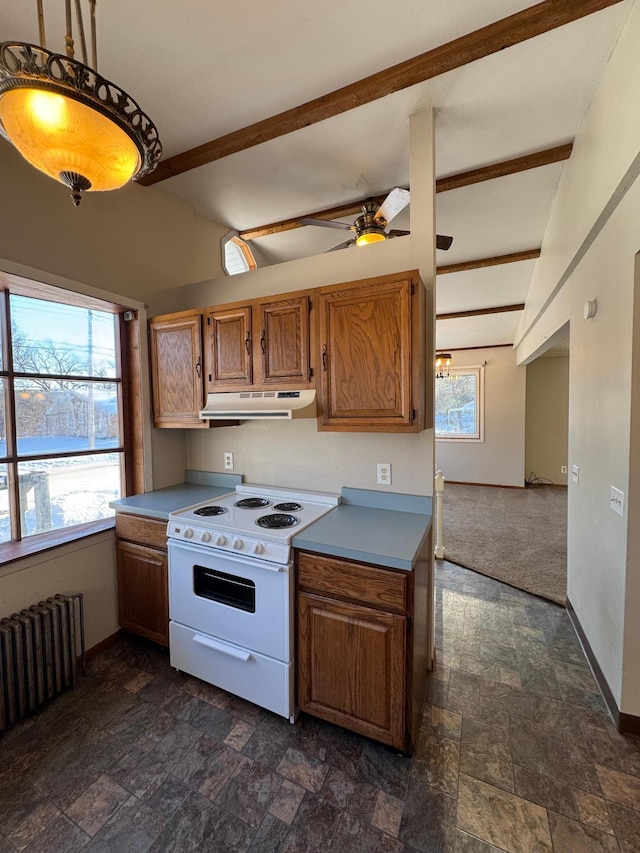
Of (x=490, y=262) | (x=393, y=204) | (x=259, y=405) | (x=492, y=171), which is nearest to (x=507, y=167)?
(x=492, y=171)

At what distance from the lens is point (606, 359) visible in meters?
1.90

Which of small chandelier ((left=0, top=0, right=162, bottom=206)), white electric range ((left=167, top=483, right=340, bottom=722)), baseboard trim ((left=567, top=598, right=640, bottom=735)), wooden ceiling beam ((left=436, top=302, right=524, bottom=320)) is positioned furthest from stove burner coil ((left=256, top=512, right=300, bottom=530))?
Answer: wooden ceiling beam ((left=436, top=302, right=524, bottom=320))

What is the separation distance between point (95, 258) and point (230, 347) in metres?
1.05

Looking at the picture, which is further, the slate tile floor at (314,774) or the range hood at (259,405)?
the range hood at (259,405)

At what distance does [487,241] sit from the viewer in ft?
11.7

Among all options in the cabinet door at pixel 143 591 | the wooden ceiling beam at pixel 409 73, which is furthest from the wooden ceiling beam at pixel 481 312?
the cabinet door at pixel 143 591

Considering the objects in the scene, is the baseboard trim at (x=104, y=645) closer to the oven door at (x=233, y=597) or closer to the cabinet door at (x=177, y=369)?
the oven door at (x=233, y=597)

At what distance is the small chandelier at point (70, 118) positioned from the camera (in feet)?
2.73

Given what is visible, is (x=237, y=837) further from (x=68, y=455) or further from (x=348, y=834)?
(x=68, y=455)

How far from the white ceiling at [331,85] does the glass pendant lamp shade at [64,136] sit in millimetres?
1022

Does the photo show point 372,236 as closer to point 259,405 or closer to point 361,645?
point 259,405

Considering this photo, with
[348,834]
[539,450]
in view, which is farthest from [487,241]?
[539,450]

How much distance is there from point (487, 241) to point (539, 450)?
4.90 m

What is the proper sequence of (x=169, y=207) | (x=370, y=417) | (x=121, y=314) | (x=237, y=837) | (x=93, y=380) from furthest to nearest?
(x=169, y=207)
(x=121, y=314)
(x=93, y=380)
(x=370, y=417)
(x=237, y=837)
